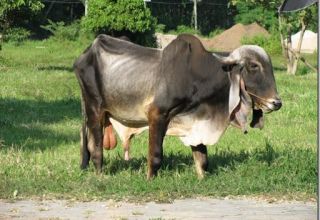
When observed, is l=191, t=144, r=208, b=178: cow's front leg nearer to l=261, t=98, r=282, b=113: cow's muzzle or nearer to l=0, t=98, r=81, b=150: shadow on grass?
l=261, t=98, r=282, b=113: cow's muzzle

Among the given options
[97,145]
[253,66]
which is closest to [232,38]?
[97,145]

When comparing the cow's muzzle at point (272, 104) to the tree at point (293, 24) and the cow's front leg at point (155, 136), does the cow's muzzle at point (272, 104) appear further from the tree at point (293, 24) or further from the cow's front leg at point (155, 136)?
the tree at point (293, 24)

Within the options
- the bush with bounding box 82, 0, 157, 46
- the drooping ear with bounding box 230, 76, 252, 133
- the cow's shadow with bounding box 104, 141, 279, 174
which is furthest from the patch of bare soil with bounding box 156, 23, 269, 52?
the drooping ear with bounding box 230, 76, 252, 133

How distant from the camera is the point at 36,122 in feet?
47.7

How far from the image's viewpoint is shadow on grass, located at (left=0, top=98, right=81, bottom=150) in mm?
12262

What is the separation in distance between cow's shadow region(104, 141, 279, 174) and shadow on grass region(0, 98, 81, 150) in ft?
6.49

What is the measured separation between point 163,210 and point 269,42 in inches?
1293

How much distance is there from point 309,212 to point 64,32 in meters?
32.4

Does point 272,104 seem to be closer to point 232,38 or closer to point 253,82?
point 253,82

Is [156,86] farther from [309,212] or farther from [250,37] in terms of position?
[250,37]

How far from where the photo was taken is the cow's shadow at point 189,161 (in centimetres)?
970

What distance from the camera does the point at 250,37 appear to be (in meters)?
42.8

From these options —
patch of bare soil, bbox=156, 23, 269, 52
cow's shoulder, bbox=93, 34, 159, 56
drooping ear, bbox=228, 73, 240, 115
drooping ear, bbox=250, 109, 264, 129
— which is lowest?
patch of bare soil, bbox=156, 23, 269, 52

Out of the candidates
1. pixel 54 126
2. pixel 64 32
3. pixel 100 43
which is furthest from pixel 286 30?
pixel 100 43
